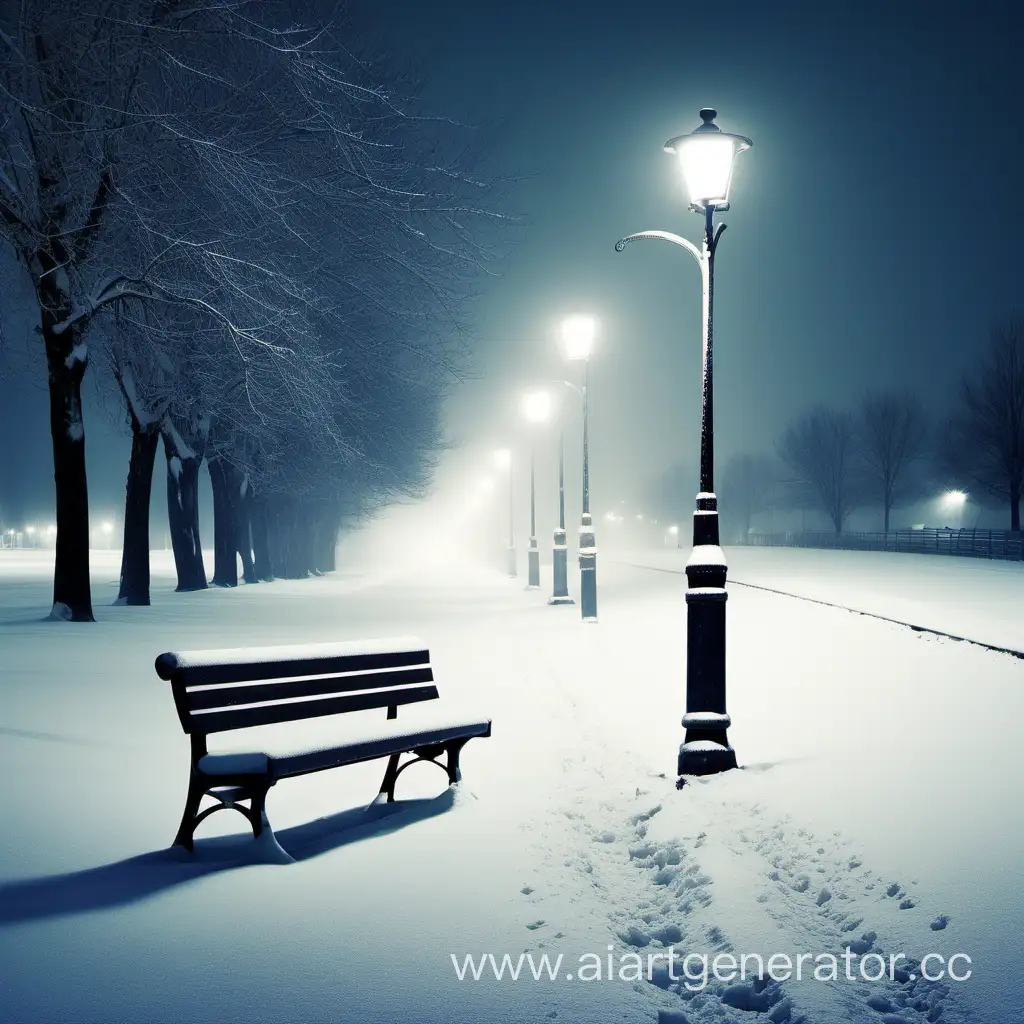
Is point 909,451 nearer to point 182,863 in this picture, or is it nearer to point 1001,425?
point 1001,425

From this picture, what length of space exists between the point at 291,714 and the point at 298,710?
0.07 metres

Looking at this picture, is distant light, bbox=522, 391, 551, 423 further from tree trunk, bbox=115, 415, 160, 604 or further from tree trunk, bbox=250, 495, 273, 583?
tree trunk, bbox=250, 495, 273, 583

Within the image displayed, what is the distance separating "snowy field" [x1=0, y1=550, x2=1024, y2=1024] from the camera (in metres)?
4.00

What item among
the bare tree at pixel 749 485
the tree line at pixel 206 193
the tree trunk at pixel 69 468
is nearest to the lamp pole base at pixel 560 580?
the tree line at pixel 206 193

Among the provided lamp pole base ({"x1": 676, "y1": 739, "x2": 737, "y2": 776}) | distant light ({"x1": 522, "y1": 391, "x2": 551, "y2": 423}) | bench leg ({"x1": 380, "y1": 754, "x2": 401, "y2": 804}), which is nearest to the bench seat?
bench leg ({"x1": 380, "y1": 754, "x2": 401, "y2": 804})

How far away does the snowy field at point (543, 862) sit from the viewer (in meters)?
4.00

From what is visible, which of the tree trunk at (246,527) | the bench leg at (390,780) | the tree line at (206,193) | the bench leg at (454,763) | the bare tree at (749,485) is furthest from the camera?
the bare tree at (749,485)

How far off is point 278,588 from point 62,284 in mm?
19665

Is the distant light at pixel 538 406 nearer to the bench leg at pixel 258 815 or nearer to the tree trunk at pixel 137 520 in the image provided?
the tree trunk at pixel 137 520

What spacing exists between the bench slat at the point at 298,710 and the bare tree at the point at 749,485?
116 meters

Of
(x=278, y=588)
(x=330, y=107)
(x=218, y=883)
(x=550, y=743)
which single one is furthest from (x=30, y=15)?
(x=278, y=588)

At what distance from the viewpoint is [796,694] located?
10680 mm

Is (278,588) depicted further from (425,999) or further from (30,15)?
(425,999)

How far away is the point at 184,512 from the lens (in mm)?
28250
